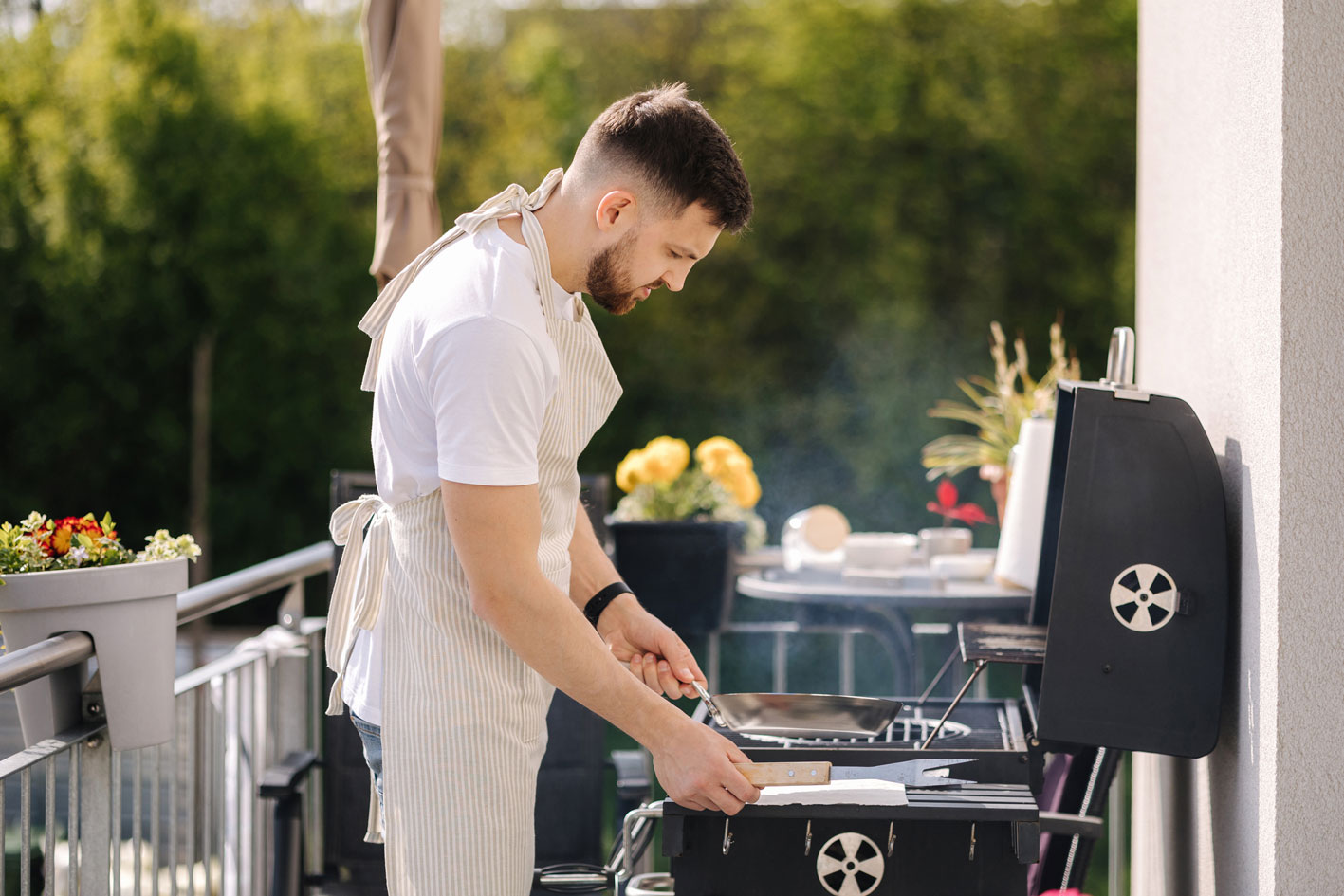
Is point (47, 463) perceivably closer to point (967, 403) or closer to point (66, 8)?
point (66, 8)

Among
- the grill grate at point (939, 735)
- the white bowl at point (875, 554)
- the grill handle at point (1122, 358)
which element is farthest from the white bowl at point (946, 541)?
the grill handle at point (1122, 358)

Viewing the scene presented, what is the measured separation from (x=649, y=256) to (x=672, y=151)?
0.40 feet

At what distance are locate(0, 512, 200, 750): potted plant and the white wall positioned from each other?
4.75ft

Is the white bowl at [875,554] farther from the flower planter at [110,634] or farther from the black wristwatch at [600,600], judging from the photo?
the flower planter at [110,634]

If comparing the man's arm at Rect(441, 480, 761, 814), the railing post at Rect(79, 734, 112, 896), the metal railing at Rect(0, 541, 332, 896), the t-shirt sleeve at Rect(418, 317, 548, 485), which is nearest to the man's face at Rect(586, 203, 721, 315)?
the t-shirt sleeve at Rect(418, 317, 548, 485)

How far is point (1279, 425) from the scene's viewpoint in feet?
4.33

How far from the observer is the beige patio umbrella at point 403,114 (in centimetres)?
235

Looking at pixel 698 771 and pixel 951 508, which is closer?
pixel 698 771

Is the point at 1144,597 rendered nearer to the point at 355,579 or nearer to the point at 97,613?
the point at 355,579

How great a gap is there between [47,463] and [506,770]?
7.20 m

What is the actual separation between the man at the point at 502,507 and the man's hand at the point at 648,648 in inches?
7.5

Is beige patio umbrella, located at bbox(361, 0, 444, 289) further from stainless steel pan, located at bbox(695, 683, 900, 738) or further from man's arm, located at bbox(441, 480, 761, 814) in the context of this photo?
man's arm, located at bbox(441, 480, 761, 814)

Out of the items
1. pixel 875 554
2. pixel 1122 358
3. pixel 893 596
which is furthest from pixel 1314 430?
pixel 875 554

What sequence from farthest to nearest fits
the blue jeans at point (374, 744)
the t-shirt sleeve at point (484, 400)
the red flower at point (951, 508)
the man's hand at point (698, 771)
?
1. the red flower at point (951, 508)
2. the blue jeans at point (374, 744)
3. the man's hand at point (698, 771)
4. the t-shirt sleeve at point (484, 400)
